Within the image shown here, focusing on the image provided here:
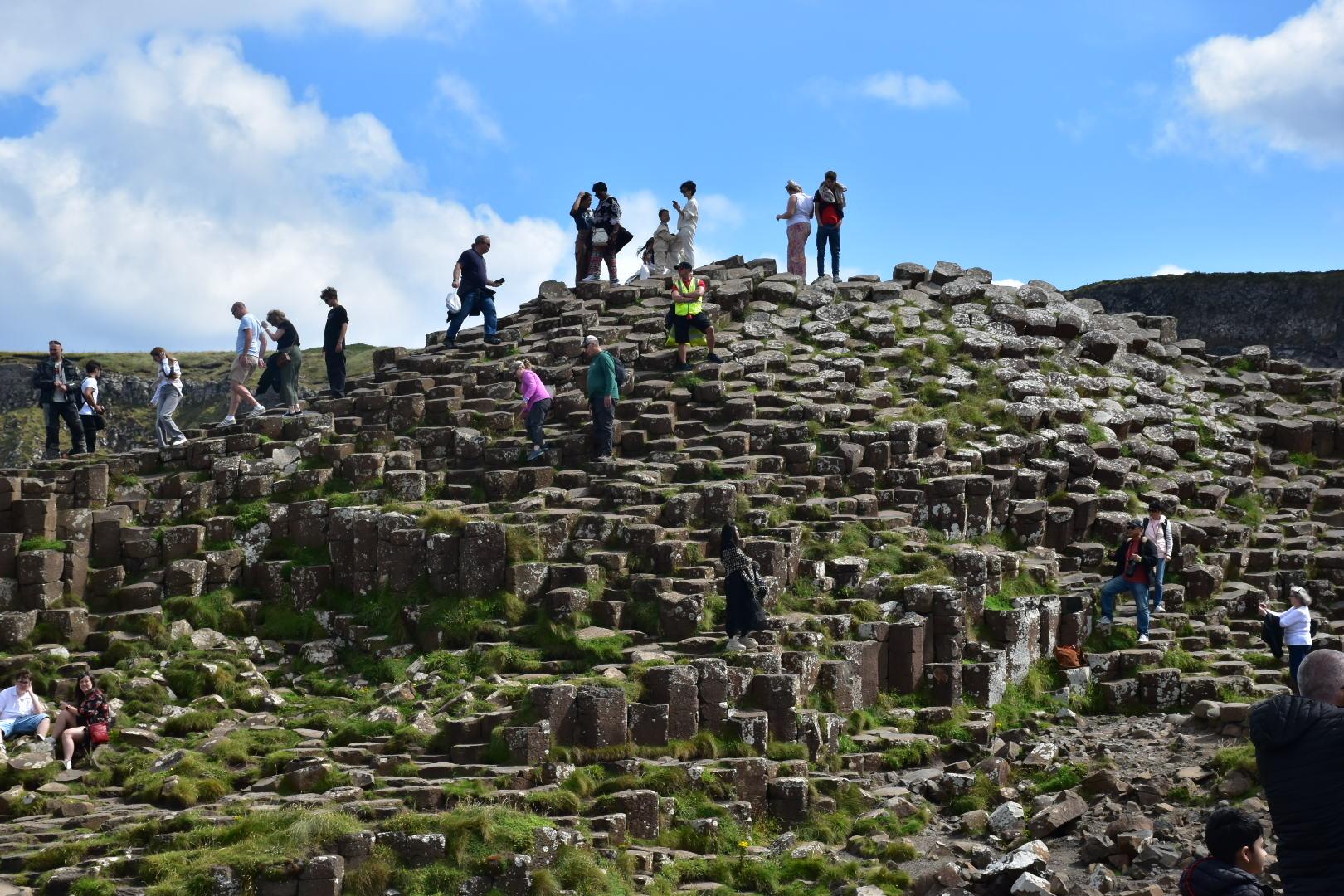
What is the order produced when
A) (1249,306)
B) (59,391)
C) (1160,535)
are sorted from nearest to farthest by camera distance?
(1160,535), (59,391), (1249,306)

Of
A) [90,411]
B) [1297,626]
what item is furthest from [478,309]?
[1297,626]

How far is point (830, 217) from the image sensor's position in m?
33.1

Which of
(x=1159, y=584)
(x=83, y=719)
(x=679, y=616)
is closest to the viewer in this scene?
(x=83, y=719)

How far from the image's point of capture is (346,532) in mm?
23344

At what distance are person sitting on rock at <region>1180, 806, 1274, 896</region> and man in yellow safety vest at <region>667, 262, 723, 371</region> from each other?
18895 millimetres

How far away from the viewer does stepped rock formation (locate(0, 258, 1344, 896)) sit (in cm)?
1642

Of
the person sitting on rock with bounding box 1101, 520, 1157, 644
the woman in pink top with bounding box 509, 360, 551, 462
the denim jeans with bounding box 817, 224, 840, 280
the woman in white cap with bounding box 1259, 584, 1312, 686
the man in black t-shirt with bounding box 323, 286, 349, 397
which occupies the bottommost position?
the woman in white cap with bounding box 1259, 584, 1312, 686

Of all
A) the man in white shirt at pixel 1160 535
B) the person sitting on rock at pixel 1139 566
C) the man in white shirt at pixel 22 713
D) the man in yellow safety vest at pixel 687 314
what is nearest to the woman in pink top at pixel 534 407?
the man in yellow safety vest at pixel 687 314

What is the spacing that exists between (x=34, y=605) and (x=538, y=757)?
9120mm

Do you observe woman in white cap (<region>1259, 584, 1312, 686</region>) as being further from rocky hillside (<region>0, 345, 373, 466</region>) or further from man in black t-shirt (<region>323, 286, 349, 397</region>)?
rocky hillside (<region>0, 345, 373, 466</region>)

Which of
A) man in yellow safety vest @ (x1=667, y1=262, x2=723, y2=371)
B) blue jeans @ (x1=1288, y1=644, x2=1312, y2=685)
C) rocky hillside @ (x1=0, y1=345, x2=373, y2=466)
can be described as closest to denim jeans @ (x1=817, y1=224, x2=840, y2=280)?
man in yellow safety vest @ (x1=667, y1=262, x2=723, y2=371)

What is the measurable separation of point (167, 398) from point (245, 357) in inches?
58.6

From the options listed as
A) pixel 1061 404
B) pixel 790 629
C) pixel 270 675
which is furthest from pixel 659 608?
pixel 1061 404

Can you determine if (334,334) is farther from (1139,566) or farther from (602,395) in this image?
(1139,566)
